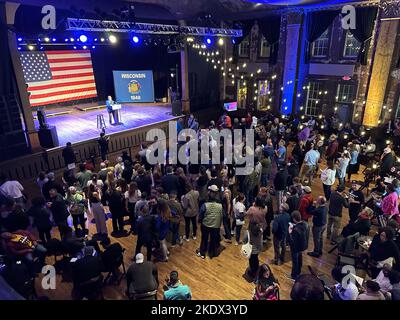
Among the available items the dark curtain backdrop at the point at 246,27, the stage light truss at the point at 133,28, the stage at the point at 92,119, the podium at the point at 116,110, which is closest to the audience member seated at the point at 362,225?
the stage light truss at the point at 133,28

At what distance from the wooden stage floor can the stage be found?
6.53 m

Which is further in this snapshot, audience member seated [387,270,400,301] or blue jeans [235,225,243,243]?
blue jeans [235,225,243,243]

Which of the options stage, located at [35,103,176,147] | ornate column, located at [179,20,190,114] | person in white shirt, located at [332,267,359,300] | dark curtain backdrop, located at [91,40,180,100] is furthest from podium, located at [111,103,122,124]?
person in white shirt, located at [332,267,359,300]

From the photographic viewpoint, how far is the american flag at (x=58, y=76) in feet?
48.3

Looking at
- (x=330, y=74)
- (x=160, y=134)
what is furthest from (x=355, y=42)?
(x=160, y=134)

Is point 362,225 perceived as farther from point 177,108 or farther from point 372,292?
point 177,108

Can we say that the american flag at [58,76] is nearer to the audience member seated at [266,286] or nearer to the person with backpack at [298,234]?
the person with backpack at [298,234]

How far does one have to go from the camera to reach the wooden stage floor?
207 inches

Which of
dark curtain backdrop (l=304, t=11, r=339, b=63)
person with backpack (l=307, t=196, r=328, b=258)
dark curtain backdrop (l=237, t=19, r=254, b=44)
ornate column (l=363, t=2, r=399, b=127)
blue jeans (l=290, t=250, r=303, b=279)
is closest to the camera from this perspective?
blue jeans (l=290, t=250, r=303, b=279)

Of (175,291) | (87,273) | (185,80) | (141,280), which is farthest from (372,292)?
(185,80)

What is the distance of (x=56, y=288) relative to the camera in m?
5.44

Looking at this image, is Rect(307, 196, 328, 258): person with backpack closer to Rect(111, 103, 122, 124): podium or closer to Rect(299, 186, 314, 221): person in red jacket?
Rect(299, 186, 314, 221): person in red jacket

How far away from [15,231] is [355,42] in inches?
524
